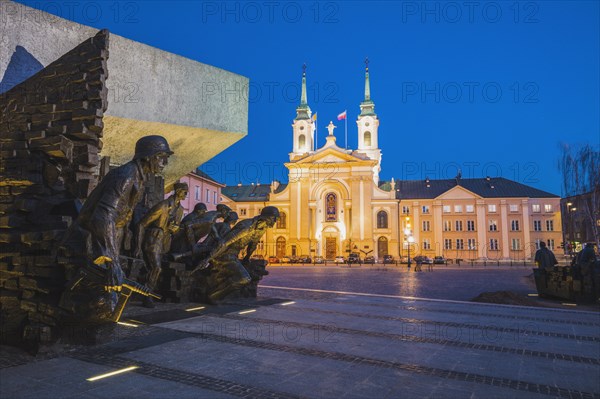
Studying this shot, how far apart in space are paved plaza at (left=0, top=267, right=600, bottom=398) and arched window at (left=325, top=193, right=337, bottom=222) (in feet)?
189

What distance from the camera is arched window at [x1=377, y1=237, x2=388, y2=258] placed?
63.5 meters

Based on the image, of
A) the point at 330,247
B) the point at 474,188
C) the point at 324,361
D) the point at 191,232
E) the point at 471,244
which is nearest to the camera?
the point at 324,361

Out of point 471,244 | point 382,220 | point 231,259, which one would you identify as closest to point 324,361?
point 231,259

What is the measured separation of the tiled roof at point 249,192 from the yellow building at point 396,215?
6080 millimetres

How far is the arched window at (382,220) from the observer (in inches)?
2552

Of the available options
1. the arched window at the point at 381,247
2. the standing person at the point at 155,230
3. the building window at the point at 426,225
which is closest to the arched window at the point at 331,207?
the arched window at the point at 381,247

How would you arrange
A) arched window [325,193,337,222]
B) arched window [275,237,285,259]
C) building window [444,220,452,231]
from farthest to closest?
1. arched window [275,237,285,259]
2. arched window [325,193,337,222]
3. building window [444,220,452,231]

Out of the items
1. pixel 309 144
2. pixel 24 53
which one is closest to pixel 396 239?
pixel 309 144

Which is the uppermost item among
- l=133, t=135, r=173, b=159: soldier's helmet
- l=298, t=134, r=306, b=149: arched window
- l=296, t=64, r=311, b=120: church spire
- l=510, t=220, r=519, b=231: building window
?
l=296, t=64, r=311, b=120: church spire

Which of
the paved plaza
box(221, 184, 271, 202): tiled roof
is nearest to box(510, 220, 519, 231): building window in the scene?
box(221, 184, 271, 202): tiled roof

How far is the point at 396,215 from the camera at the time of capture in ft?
211

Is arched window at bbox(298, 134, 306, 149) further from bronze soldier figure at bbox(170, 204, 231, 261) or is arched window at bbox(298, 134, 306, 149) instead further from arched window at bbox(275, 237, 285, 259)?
bronze soldier figure at bbox(170, 204, 231, 261)

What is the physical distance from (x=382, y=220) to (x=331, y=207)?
811cm

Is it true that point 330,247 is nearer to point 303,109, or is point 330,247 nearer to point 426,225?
point 426,225
